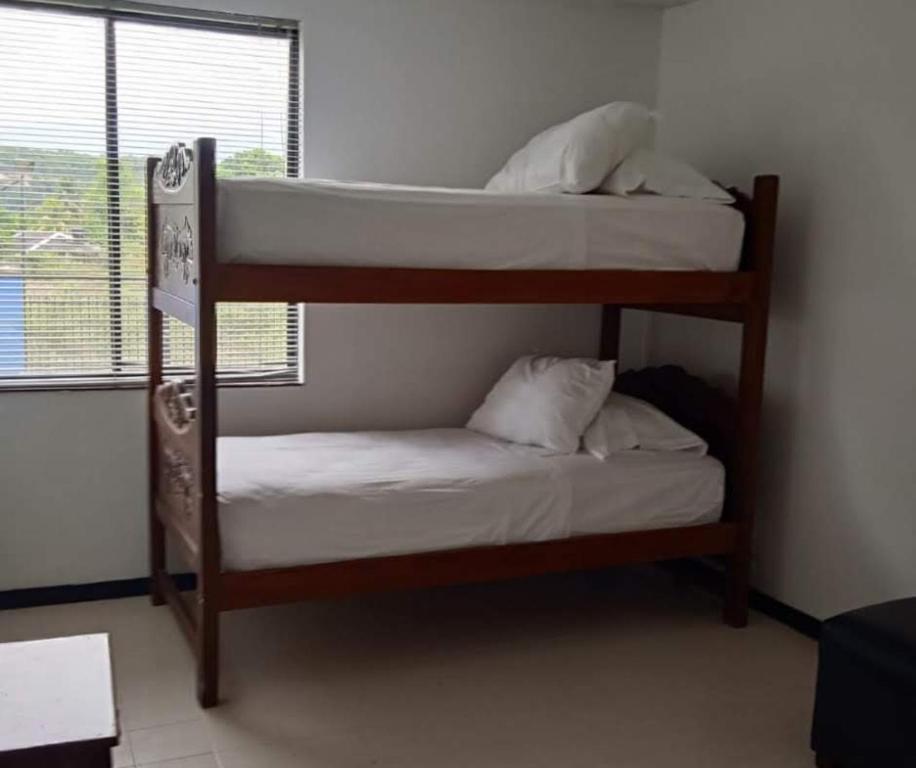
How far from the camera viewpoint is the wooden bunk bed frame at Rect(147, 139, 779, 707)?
2.58 meters

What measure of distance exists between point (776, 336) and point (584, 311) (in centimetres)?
89

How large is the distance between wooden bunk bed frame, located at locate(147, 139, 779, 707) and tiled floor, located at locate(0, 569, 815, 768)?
0.51 feet

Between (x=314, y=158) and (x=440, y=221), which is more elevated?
(x=314, y=158)

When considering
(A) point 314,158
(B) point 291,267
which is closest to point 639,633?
(B) point 291,267

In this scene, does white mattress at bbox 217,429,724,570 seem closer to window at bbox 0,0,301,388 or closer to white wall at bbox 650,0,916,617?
white wall at bbox 650,0,916,617

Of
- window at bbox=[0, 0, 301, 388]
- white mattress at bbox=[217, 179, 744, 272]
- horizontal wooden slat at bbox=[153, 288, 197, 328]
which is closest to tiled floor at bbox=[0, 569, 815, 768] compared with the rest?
window at bbox=[0, 0, 301, 388]

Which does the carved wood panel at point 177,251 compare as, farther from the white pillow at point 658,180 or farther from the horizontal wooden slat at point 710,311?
the horizontal wooden slat at point 710,311

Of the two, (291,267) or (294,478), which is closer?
(291,267)

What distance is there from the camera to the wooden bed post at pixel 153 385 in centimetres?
325

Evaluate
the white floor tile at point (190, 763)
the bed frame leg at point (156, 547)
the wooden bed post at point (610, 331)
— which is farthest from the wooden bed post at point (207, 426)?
the wooden bed post at point (610, 331)

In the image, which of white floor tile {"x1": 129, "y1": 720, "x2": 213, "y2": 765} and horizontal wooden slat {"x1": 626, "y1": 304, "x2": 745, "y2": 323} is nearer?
white floor tile {"x1": 129, "y1": 720, "x2": 213, "y2": 765}

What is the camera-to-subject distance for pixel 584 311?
4066 millimetres

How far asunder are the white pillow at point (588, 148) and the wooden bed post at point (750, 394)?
0.45 metres

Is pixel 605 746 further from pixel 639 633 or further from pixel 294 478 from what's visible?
pixel 294 478
